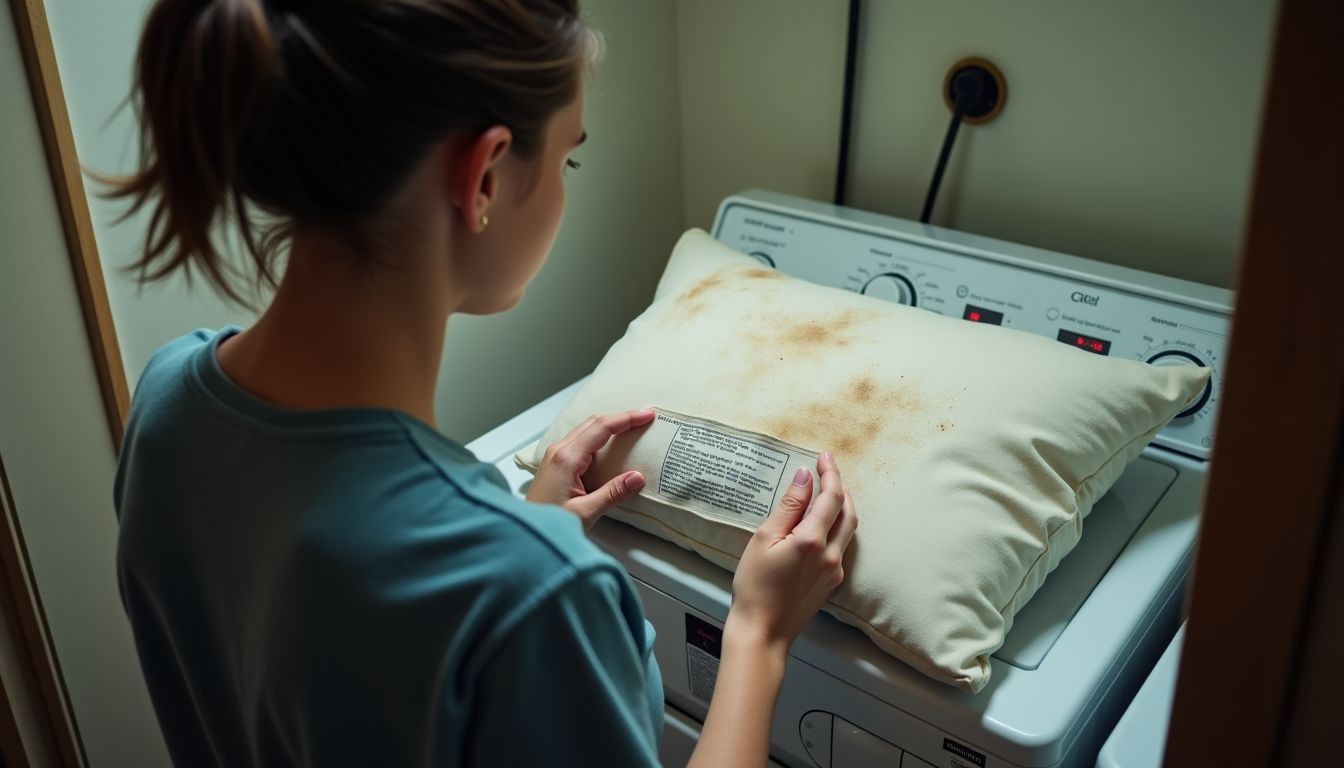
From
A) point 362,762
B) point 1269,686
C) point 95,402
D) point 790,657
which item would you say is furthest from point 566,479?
point 1269,686

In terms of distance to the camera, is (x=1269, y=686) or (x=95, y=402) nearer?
(x=1269, y=686)

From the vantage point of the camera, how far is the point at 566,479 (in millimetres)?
998

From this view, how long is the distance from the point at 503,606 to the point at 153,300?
29.4 inches

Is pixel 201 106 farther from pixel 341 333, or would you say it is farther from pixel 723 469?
pixel 723 469

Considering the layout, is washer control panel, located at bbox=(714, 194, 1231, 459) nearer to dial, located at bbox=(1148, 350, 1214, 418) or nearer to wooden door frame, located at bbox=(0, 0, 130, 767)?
dial, located at bbox=(1148, 350, 1214, 418)

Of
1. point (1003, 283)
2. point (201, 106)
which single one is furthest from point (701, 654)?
point (201, 106)

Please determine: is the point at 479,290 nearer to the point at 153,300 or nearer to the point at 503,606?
the point at 503,606

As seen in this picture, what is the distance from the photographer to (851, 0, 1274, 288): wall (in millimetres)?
1129

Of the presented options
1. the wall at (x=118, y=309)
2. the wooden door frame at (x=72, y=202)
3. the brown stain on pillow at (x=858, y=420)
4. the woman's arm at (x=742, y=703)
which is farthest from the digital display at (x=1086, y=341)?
the wooden door frame at (x=72, y=202)

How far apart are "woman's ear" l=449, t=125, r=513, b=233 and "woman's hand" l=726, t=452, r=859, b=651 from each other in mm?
360

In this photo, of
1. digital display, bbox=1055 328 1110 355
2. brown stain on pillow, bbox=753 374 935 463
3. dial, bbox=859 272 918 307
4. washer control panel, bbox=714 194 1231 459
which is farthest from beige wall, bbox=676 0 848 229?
brown stain on pillow, bbox=753 374 935 463

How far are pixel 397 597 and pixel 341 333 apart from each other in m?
0.16

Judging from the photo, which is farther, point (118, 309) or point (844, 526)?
point (118, 309)

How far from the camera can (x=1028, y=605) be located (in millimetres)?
916
